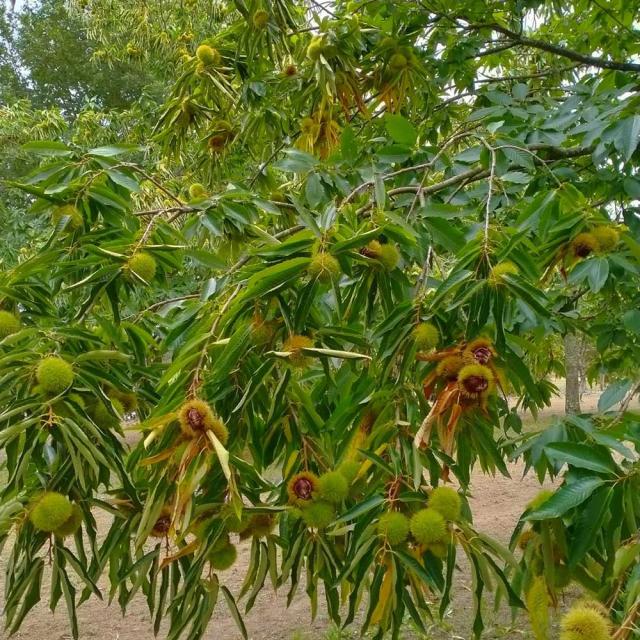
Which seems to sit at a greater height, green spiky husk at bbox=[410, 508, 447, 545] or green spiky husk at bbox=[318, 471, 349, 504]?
green spiky husk at bbox=[318, 471, 349, 504]

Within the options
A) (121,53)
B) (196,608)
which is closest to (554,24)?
(196,608)

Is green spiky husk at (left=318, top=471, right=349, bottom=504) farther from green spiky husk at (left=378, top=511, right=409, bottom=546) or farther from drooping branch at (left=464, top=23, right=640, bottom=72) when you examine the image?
drooping branch at (left=464, top=23, right=640, bottom=72)

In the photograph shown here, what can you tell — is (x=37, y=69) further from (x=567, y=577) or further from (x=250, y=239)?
(x=567, y=577)

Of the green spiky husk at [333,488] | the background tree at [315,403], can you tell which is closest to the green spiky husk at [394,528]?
the background tree at [315,403]

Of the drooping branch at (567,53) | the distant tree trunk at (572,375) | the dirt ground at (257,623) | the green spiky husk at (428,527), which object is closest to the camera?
the green spiky husk at (428,527)

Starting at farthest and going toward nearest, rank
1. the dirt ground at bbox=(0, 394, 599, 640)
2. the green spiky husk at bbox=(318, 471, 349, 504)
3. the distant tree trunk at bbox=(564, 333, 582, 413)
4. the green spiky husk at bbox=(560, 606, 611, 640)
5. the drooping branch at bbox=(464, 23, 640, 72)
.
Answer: the distant tree trunk at bbox=(564, 333, 582, 413), the dirt ground at bbox=(0, 394, 599, 640), the drooping branch at bbox=(464, 23, 640, 72), the green spiky husk at bbox=(318, 471, 349, 504), the green spiky husk at bbox=(560, 606, 611, 640)

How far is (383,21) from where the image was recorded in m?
2.48

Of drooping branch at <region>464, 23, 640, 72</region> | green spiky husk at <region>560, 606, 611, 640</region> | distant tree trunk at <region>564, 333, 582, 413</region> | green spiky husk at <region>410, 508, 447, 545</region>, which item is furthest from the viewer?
distant tree trunk at <region>564, 333, 582, 413</region>

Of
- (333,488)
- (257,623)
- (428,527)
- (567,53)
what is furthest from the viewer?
(257,623)

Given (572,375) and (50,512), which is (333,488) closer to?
(50,512)

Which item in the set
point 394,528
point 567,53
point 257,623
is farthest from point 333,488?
point 257,623

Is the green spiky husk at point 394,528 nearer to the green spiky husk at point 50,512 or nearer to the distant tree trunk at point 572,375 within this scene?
the green spiky husk at point 50,512

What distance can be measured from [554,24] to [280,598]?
11.0ft

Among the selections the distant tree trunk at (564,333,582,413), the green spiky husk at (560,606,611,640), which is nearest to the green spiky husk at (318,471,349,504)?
the green spiky husk at (560,606,611,640)
